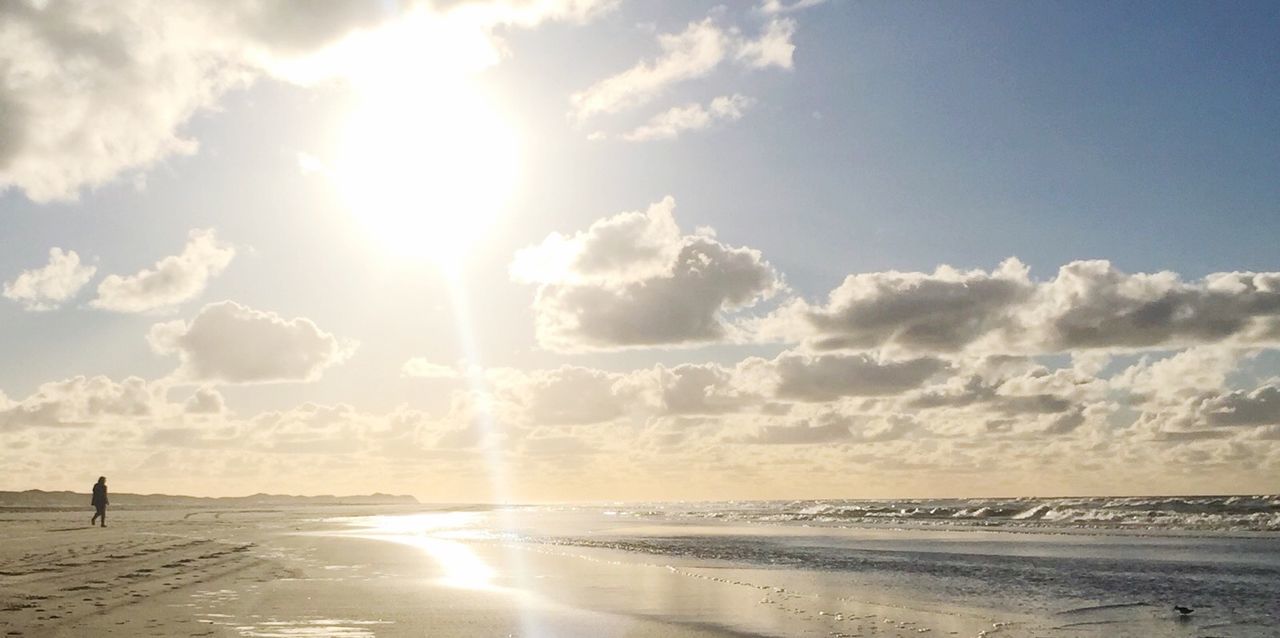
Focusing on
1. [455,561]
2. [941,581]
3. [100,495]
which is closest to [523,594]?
[455,561]

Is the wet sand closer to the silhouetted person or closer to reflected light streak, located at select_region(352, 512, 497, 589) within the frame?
reflected light streak, located at select_region(352, 512, 497, 589)

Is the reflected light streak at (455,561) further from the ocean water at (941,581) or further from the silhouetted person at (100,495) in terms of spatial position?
the silhouetted person at (100,495)

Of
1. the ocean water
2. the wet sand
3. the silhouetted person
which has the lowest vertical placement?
the ocean water

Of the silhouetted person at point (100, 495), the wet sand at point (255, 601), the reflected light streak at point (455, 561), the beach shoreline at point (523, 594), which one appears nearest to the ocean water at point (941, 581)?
the beach shoreline at point (523, 594)

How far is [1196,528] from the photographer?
5244cm

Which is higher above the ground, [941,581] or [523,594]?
[523,594]

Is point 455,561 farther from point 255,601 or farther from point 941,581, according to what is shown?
point 941,581

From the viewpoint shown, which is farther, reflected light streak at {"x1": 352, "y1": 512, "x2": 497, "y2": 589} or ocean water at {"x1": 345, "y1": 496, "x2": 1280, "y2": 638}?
reflected light streak at {"x1": 352, "y1": 512, "x2": 497, "y2": 589}

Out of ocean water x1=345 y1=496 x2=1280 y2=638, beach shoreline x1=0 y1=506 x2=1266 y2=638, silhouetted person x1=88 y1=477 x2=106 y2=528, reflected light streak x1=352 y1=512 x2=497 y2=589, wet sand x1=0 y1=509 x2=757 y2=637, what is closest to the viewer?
wet sand x1=0 y1=509 x2=757 y2=637

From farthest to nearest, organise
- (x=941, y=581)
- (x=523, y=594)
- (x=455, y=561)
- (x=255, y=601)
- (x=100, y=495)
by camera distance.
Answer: (x=100, y=495) → (x=455, y=561) → (x=941, y=581) → (x=523, y=594) → (x=255, y=601)

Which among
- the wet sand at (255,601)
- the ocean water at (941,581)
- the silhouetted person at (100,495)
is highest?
the silhouetted person at (100,495)

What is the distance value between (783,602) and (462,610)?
248 inches

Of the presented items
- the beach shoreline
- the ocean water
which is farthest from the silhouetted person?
the ocean water

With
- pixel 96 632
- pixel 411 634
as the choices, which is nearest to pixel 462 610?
pixel 411 634
